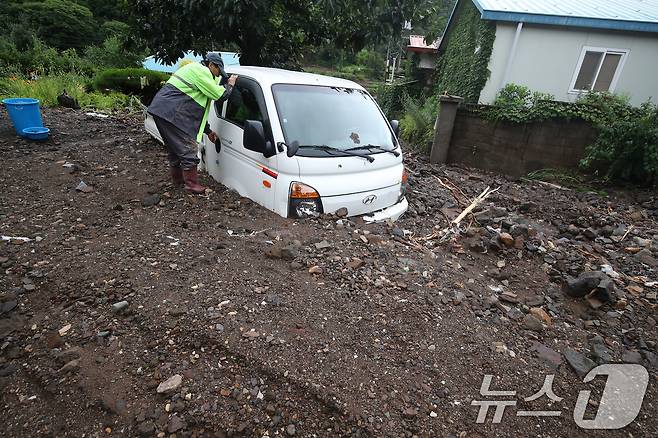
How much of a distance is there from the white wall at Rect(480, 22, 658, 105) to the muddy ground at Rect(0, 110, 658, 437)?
7654 millimetres

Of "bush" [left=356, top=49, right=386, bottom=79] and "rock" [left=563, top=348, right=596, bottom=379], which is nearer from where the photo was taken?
"rock" [left=563, top=348, right=596, bottom=379]

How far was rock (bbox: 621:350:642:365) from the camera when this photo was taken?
273 centimetres

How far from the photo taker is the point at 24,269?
2.99 meters

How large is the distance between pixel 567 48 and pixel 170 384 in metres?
12.7

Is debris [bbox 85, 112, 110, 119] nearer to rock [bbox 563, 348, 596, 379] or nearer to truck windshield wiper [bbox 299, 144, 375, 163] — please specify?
truck windshield wiper [bbox 299, 144, 375, 163]

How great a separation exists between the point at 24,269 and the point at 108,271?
0.70 metres

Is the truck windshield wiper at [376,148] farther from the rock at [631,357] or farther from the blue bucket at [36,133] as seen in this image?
the blue bucket at [36,133]

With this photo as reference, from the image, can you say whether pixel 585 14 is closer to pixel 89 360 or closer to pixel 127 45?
pixel 127 45

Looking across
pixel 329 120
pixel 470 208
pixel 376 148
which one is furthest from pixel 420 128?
pixel 329 120

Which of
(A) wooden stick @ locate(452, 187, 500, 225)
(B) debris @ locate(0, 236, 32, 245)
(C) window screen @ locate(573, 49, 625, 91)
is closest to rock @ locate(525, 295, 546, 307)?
(A) wooden stick @ locate(452, 187, 500, 225)

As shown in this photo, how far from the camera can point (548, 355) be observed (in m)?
2.68

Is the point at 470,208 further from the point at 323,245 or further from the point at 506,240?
the point at 323,245

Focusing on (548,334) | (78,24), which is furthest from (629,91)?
(78,24)

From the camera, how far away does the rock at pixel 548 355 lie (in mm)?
2612
